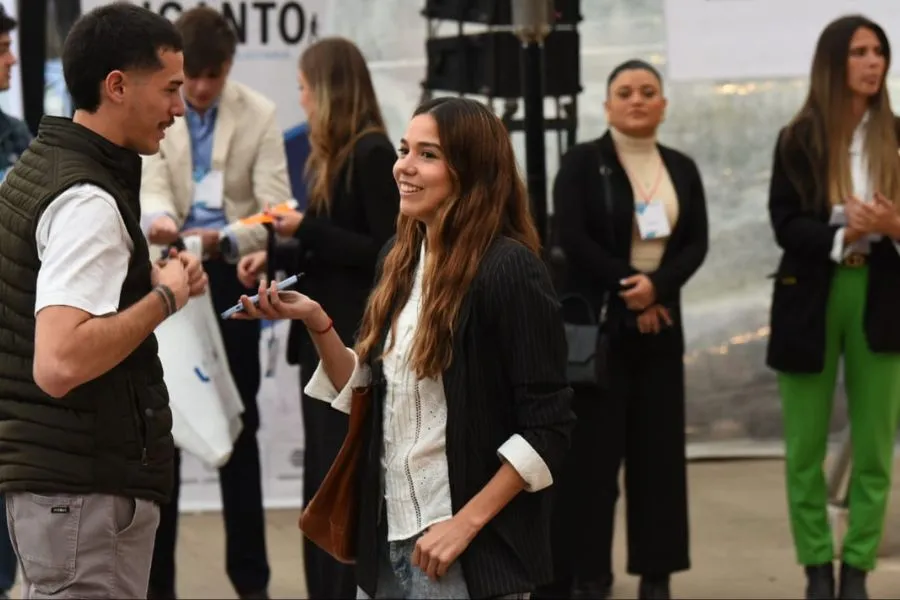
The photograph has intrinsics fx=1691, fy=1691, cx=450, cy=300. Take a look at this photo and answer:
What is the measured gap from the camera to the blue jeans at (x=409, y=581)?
340cm

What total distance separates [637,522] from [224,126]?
2067 millimetres

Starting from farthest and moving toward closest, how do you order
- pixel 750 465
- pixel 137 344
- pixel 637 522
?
1. pixel 750 465
2. pixel 637 522
3. pixel 137 344

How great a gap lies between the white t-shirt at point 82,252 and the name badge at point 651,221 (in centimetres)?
306

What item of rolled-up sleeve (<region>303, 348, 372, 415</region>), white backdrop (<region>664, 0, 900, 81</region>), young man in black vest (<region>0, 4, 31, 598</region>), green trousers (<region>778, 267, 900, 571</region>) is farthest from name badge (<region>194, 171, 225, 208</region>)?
rolled-up sleeve (<region>303, 348, 372, 415</region>)

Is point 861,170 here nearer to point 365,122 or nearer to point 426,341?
point 365,122

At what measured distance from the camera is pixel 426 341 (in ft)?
11.3

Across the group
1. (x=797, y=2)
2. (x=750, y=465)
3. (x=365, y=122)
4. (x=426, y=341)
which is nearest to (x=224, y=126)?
(x=365, y=122)

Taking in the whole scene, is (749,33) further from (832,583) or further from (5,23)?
(5,23)

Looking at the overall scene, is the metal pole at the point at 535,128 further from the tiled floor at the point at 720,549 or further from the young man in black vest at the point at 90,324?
the young man in black vest at the point at 90,324

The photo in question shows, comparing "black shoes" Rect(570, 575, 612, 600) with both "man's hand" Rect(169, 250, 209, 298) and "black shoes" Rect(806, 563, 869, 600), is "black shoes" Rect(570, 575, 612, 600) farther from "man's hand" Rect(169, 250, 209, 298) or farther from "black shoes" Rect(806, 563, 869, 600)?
"man's hand" Rect(169, 250, 209, 298)

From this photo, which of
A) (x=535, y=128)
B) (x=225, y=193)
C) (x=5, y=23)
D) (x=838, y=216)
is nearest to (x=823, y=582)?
(x=838, y=216)

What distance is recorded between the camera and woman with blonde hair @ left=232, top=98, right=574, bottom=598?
340cm

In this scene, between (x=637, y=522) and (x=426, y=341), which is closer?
(x=426, y=341)

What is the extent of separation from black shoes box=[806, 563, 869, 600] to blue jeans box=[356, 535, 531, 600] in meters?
2.80
